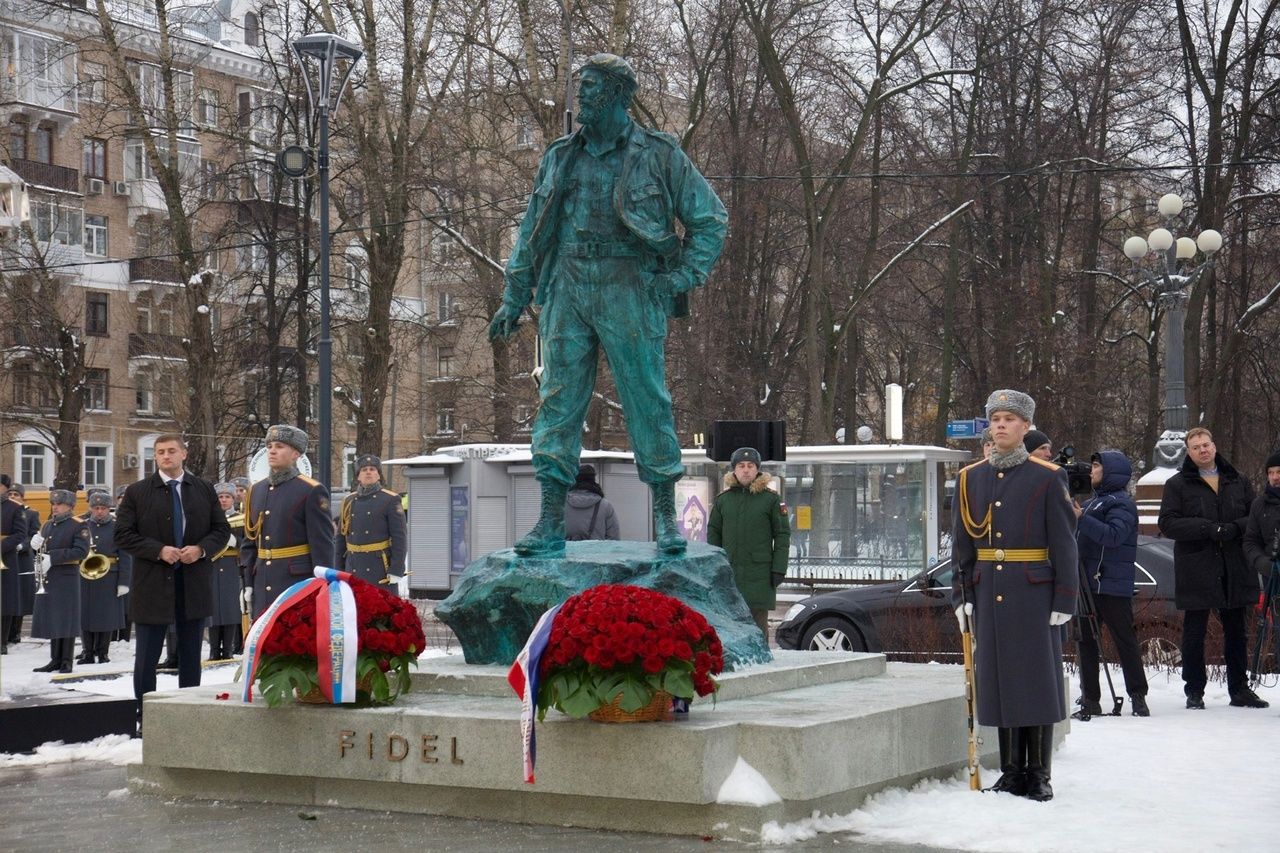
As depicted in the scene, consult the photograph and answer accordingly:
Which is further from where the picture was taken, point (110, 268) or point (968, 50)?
point (110, 268)

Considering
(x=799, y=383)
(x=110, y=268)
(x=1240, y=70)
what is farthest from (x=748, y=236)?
(x=110, y=268)

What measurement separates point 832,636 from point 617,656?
8.14 meters

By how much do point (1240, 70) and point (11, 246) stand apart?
26.4m

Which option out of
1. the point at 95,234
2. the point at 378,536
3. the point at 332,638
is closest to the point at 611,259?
the point at 332,638

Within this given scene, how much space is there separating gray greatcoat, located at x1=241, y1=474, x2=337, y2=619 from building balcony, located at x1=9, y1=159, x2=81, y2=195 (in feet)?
135

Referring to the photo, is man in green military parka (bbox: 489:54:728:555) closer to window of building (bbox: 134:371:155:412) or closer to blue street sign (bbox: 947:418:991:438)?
blue street sign (bbox: 947:418:991:438)

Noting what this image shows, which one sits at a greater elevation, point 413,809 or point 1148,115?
point 1148,115

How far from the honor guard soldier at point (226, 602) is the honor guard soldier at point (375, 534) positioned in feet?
4.19

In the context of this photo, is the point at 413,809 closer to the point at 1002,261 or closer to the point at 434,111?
the point at 434,111

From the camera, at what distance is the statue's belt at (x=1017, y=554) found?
8578mm

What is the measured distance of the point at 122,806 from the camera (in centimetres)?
849

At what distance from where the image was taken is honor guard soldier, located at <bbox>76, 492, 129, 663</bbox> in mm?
17656

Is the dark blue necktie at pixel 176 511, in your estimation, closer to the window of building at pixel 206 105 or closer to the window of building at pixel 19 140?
the window of building at pixel 206 105

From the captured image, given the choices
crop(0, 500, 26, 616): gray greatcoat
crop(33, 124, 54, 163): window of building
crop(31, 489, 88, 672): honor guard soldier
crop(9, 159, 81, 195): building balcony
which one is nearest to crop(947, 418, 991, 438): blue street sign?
crop(31, 489, 88, 672): honor guard soldier
